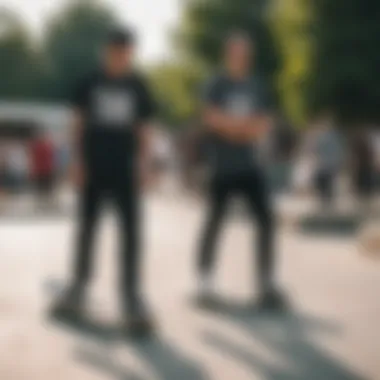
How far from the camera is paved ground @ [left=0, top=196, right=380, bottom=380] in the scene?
5.57 metres

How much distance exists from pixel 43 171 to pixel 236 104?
1711 centimetres

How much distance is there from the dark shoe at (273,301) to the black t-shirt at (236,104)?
0.86 m

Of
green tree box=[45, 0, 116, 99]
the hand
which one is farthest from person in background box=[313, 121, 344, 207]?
green tree box=[45, 0, 116, 99]

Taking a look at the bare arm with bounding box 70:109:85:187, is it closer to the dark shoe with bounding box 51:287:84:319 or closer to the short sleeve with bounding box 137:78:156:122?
the short sleeve with bounding box 137:78:156:122

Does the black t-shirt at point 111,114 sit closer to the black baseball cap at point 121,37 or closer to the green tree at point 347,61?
the black baseball cap at point 121,37

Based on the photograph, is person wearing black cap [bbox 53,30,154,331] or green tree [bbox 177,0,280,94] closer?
person wearing black cap [bbox 53,30,154,331]

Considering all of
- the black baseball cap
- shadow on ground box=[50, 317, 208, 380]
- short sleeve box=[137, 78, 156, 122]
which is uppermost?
the black baseball cap

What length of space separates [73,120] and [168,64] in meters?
49.7

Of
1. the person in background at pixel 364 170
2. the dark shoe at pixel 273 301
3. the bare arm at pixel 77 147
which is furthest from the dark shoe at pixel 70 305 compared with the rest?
the person in background at pixel 364 170

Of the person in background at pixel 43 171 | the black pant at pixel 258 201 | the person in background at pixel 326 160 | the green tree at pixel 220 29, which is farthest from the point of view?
the green tree at pixel 220 29

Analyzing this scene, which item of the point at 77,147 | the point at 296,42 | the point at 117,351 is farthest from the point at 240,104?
the point at 296,42

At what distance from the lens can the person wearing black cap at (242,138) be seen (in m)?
7.73

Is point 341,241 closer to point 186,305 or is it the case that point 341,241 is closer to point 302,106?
point 186,305

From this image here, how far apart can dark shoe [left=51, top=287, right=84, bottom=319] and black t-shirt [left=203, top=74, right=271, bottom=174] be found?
1.30m
